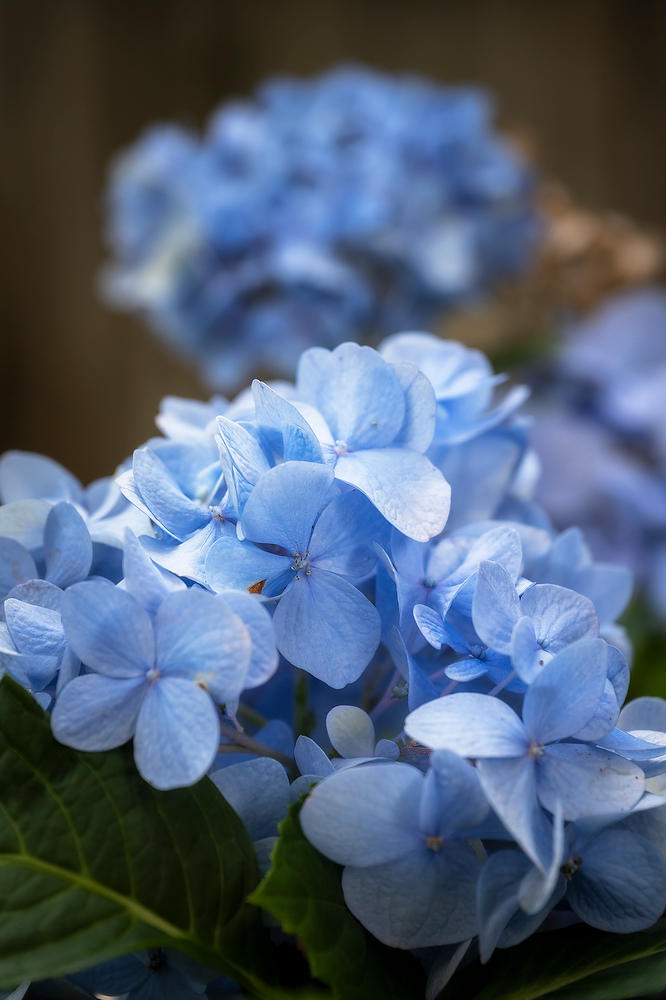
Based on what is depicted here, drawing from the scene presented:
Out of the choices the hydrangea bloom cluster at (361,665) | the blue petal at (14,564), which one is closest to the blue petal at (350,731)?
the hydrangea bloom cluster at (361,665)

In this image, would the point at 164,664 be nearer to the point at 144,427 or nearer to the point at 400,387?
the point at 400,387

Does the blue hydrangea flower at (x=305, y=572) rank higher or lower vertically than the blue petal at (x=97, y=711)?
higher

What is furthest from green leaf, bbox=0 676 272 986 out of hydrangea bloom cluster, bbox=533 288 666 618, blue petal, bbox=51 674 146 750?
hydrangea bloom cluster, bbox=533 288 666 618

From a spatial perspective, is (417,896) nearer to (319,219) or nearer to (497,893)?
(497,893)

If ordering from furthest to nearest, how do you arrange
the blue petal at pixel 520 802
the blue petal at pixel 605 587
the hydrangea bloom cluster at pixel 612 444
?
the hydrangea bloom cluster at pixel 612 444
the blue petal at pixel 605 587
the blue petal at pixel 520 802

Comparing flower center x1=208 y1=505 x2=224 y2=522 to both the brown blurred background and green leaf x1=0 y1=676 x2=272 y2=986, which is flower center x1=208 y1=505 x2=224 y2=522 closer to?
green leaf x1=0 y1=676 x2=272 y2=986

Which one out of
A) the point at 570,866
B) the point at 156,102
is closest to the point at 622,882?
the point at 570,866

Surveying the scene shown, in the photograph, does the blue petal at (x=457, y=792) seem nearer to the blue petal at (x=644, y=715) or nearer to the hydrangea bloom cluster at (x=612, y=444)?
the blue petal at (x=644, y=715)
